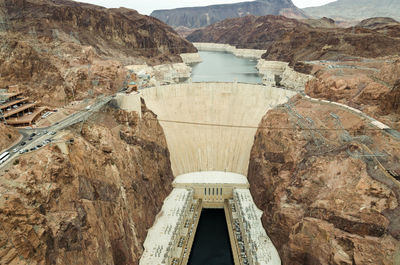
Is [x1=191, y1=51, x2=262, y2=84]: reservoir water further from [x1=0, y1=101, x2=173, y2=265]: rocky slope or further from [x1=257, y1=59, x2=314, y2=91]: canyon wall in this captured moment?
[x1=0, y1=101, x2=173, y2=265]: rocky slope

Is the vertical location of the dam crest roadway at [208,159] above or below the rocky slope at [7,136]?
below

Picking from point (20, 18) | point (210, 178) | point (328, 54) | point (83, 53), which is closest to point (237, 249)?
point (210, 178)

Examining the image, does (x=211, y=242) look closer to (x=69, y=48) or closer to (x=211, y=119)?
(x=211, y=119)

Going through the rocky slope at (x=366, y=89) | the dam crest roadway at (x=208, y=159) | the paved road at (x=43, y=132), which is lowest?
the dam crest roadway at (x=208, y=159)

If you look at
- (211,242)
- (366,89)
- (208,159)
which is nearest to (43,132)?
(211,242)

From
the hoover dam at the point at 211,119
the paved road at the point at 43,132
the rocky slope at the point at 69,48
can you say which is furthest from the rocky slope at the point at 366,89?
the rocky slope at the point at 69,48

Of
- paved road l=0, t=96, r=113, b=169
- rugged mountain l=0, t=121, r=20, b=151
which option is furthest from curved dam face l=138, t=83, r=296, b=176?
rugged mountain l=0, t=121, r=20, b=151

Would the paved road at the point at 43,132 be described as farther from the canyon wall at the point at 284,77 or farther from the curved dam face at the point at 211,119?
the canyon wall at the point at 284,77
